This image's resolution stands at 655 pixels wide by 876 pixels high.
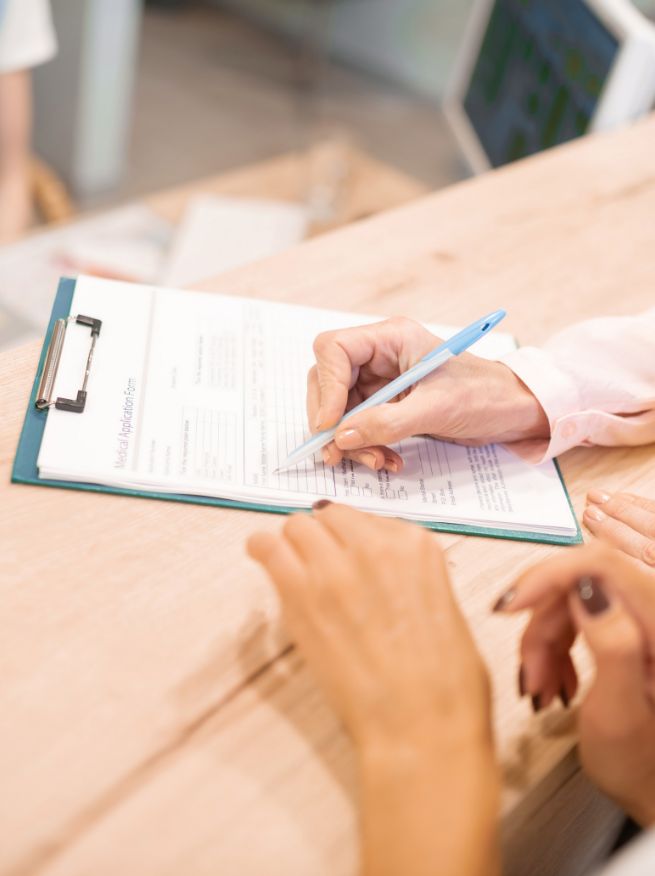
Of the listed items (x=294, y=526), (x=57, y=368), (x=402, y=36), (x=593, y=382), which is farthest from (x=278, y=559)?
(x=402, y=36)

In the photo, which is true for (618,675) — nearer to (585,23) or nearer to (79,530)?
(79,530)

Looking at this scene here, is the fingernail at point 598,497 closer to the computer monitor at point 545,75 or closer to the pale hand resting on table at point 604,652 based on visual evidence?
the pale hand resting on table at point 604,652

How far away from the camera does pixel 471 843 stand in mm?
426

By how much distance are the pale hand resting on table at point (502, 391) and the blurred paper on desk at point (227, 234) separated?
81 cm

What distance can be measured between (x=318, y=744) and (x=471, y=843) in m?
0.10

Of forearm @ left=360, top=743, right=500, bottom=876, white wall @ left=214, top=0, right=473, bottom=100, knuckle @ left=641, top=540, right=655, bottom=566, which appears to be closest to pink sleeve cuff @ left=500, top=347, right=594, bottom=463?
knuckle @ left=641, top=540, right=655, bottom=566

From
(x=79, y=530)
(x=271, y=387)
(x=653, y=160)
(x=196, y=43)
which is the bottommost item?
(x=79, y=530)

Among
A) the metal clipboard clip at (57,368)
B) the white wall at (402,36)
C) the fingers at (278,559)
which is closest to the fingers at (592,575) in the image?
the fingers at (278,559)

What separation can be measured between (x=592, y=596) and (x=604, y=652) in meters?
0.03

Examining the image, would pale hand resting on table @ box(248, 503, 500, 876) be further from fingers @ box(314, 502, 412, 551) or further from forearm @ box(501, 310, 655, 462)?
forearm @ box(501, 310, 655, 462)

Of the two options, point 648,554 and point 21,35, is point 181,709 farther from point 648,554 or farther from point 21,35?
point 21,35

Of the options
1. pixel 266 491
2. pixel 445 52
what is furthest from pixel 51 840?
pixel 445 52

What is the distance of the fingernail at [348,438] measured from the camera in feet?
2.05

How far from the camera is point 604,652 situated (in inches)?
18.4
